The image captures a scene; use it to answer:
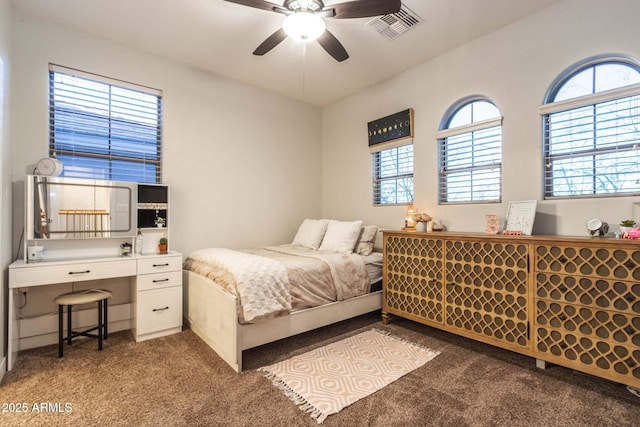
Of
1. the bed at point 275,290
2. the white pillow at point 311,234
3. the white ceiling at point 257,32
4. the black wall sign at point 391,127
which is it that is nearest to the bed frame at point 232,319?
the bed at point 275,290

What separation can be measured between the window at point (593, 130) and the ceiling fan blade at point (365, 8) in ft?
5.27

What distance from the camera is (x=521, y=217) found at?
258 cm

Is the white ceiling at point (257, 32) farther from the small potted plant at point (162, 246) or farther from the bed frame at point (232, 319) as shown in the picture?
the bed frame at point (232, 319)

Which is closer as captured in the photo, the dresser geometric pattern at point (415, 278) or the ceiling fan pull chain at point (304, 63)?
the dresser geometric pattern at point (415, 278)

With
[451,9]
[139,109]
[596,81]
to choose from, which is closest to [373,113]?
[451,9]

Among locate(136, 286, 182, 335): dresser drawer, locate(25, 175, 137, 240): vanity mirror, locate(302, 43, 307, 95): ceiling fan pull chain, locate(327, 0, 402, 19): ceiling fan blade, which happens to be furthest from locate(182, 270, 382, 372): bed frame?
locate(302, 43, 307, 95): ceiling fan pull chain

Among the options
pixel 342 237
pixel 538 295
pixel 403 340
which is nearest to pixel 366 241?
pixel 342 237

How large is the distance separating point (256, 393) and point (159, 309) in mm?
1482

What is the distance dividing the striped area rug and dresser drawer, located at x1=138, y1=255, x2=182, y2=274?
141 centimetres

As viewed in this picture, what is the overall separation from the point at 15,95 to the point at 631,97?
504 centimetres

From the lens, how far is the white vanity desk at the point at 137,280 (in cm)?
238

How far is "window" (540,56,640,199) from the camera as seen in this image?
7.44 feet

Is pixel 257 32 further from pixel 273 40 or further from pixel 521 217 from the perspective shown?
pixel 521 217

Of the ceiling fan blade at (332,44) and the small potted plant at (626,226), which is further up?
the ceiling fan blade at (332,44)
